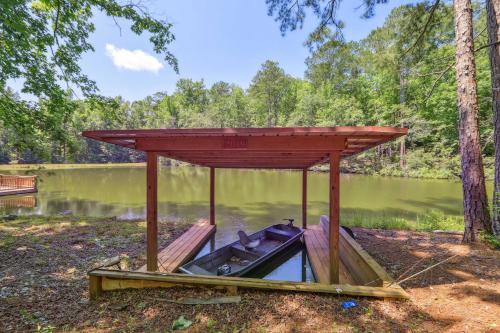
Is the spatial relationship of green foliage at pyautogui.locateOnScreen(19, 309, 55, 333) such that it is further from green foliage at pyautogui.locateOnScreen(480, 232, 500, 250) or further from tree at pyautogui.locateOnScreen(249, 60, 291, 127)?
tree at pyautogui.locateOnScreen(249, 60, 291, 127)

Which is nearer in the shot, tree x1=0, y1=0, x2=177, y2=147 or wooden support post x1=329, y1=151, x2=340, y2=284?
wooden support post x1=329, y1=151, x2=340, y2=284

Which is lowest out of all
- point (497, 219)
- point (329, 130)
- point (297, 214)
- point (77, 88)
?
point (297, 214)

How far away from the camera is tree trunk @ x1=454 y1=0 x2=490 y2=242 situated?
14.6 ft

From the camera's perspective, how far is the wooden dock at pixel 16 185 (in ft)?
40.7

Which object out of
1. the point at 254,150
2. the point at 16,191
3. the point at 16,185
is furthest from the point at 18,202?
the point at 254,150

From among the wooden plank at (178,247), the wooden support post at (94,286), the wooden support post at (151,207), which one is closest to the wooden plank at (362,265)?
the wooden support post at (151,207)

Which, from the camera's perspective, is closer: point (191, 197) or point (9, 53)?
point (9, 53)

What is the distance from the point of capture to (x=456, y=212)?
1018 cm

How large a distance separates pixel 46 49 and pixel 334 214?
6.99m

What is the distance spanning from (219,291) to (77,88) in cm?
636

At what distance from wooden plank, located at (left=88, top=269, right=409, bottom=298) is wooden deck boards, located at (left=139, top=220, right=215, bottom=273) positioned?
16.7 inches

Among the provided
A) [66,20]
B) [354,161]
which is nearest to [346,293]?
[66,20]

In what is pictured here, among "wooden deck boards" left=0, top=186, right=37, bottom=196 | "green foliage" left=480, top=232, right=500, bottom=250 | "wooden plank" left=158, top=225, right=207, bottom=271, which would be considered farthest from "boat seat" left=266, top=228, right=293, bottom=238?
"wooden deck boards" left=0, top=186, right=37, bottom=196

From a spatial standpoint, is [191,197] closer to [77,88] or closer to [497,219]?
[77,88]
